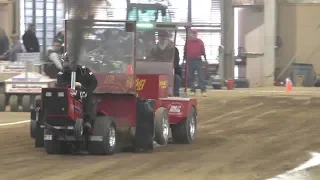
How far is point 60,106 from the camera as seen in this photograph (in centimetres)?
1227

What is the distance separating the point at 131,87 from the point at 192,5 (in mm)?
23541

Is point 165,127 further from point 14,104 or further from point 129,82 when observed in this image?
point 14,104

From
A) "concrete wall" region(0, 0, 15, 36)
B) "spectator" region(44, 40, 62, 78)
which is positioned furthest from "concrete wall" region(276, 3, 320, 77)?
"spectator" region(44, 40, 62, 78)

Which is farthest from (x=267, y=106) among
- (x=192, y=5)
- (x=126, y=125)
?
(x=192, y=5)

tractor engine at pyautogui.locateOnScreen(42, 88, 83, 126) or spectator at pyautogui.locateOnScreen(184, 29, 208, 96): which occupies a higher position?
spectator at pyautogui.locateOnScreen(184, 29, 208, 96)

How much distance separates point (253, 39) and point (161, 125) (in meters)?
24.7

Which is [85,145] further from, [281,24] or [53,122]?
[281,24]

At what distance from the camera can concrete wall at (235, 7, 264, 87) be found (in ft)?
122

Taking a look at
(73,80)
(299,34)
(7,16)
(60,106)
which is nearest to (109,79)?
(73,80)

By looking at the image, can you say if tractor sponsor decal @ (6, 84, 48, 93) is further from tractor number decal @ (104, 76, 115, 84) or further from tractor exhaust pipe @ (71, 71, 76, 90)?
tractor exhaust pipe @ (71, 71, 76, 90)

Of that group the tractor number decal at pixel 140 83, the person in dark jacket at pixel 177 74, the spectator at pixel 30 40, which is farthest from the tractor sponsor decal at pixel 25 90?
the tractor number decal at pixel 140 83

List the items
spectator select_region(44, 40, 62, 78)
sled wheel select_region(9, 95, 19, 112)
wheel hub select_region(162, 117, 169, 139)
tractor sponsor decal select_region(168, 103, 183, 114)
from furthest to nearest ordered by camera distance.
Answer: sled wheel select_region(9, 95, 19, 112)
spectator select_region(44, 40, 62, 78)
tractor sponsor decal select_region(168, 103, 183, 114)
wheel hub select_region(162, 117, 169, 139)

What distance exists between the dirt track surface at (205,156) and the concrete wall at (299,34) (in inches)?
748

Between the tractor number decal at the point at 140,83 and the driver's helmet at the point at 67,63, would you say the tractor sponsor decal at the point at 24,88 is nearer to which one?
the tractor number decal at the point at 140,83
